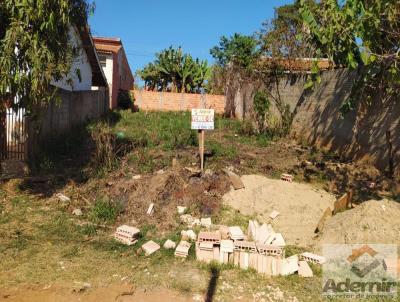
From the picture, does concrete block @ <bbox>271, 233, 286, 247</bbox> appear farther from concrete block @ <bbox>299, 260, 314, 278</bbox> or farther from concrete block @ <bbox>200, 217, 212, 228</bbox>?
concrete block @ <bbox>200, 217, 212, 228</bbox>

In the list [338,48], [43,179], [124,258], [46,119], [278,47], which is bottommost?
[124,258]

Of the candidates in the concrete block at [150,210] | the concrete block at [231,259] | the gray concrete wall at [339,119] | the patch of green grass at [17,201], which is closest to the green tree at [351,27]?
the gray concrete wall at [339,119]

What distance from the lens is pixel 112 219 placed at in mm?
6242

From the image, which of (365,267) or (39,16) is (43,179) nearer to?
(39,16)

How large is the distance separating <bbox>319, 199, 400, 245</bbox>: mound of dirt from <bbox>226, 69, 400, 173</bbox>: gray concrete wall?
3.31 meters

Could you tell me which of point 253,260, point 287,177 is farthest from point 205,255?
point 287,177

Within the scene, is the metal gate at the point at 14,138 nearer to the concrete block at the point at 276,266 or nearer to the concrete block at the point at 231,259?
the concrete block at the point at 231,259

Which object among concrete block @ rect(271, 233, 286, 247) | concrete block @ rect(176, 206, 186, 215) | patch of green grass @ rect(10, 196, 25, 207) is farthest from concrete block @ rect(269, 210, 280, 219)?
patch of green grass @ rect(10, 196, 25, 207)

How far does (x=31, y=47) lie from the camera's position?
567cm

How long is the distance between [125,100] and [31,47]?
58.1 feet

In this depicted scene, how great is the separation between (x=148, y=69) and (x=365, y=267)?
2690cm

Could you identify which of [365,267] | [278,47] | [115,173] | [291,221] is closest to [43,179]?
[115,173]

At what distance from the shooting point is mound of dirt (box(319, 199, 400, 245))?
5.09 metres

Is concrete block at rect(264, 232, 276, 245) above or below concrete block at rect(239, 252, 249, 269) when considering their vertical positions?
above
